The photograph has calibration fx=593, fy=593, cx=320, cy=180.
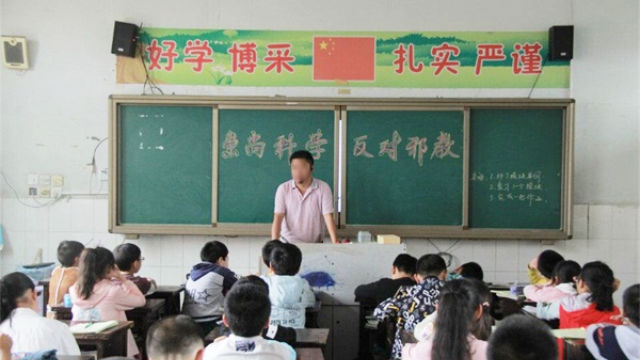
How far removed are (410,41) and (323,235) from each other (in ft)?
6.12

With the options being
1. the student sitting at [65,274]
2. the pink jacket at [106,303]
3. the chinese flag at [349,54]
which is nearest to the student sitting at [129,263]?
the student sitting at [65,274]

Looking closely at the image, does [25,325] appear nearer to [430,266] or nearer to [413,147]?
[430,266]

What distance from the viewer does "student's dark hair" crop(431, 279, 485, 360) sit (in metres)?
2.11

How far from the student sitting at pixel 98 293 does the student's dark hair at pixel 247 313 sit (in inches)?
50.4

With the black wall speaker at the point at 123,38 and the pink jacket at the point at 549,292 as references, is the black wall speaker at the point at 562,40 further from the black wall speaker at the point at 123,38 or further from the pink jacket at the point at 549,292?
the black wall speaker at the point at 123,38

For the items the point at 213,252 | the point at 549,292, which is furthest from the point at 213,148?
the point at 549,292

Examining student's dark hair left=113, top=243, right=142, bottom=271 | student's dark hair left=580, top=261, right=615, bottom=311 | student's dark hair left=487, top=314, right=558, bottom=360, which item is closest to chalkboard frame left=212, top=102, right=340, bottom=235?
student's dark hair left=113, top=243, right=142, bottom=271

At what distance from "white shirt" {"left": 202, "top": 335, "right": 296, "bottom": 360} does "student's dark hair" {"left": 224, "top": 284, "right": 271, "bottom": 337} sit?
30 millimetres

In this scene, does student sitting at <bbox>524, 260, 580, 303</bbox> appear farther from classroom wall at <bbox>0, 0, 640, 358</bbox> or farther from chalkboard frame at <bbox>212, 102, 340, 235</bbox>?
chalkboard frame at <bbox>212, 102, 340, 235</bbox>

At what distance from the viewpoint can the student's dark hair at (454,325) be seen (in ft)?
6.91

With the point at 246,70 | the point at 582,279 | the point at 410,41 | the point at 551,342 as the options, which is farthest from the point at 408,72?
the point at 551,342

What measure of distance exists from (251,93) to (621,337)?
372 centimetres

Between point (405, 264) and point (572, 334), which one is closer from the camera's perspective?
point (572, 334)

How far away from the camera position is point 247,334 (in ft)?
6.89
